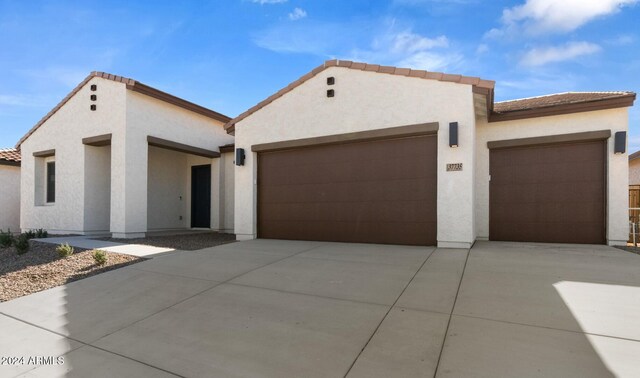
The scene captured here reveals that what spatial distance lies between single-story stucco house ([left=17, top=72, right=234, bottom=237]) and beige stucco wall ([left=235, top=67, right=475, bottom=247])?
3.31m

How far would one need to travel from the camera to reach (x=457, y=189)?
663cm

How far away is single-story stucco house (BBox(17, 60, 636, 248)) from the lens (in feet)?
22.7

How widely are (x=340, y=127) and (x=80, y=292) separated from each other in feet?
19.8

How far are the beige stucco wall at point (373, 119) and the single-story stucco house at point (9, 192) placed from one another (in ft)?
40.1

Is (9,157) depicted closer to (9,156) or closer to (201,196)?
(9,156)

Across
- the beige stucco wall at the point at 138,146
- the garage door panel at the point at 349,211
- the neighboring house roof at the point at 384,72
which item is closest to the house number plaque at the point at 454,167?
the garage door panel at the point at 349,211

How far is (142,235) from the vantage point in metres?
10.1

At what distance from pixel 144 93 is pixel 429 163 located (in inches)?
358

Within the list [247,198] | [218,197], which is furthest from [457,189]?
[218,197]

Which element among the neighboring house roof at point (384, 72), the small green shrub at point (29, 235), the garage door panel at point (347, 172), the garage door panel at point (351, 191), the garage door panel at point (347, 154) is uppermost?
the neighboring house roof at point (384, 72)

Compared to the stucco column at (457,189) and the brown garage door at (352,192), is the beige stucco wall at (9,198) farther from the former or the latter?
the stucco column at (457,189)

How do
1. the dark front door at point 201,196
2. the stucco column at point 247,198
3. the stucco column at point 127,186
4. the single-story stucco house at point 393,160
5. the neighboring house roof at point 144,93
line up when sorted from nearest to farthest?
the single-story stucco house at point 393,160
the stucco column at point 247,198
the stucco column at point 127,186
the neighboring house roof at point 144,93
the dark front door at point 201,196

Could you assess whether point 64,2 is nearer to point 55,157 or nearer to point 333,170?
point 55,157

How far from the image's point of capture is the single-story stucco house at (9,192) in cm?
1373
